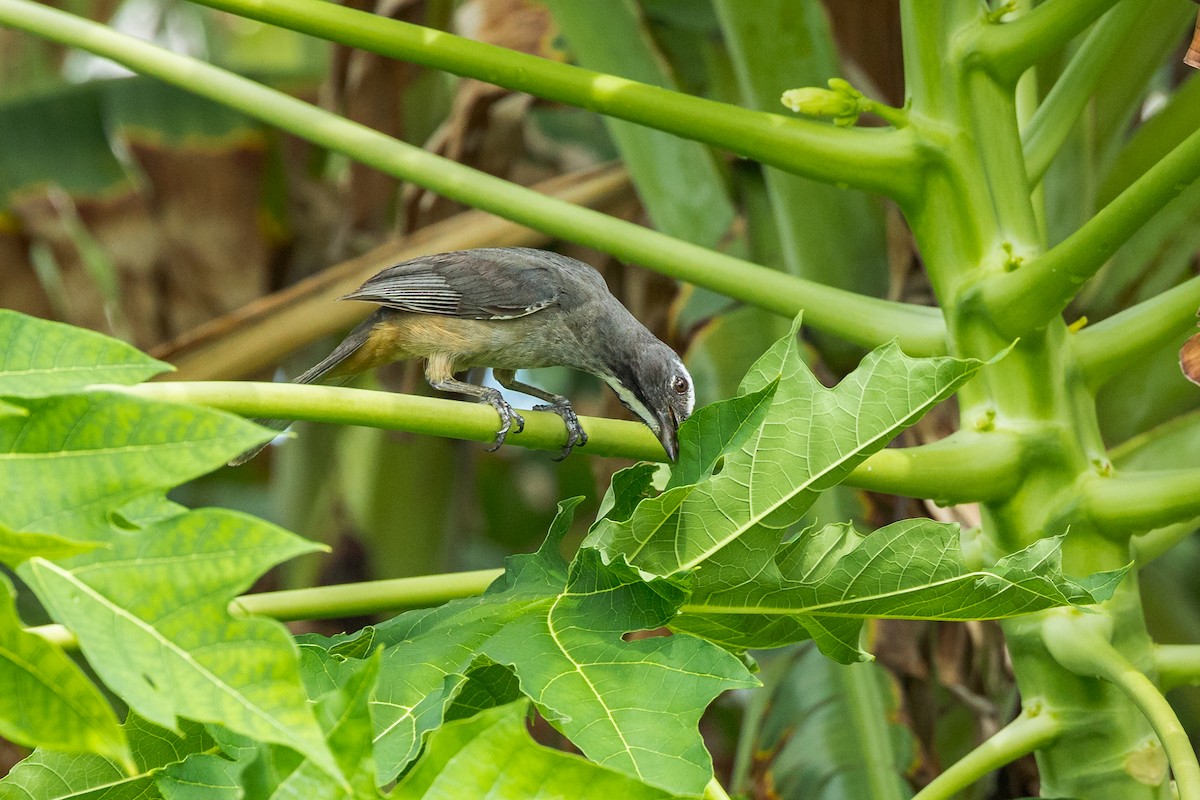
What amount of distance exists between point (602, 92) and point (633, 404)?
1.02m

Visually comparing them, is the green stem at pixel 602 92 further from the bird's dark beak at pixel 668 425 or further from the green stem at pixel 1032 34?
the bird's dark beak at pixel 668 425

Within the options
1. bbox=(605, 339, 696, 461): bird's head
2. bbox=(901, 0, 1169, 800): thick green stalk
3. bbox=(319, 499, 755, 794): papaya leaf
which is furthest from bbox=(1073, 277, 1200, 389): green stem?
bbox=(319, 499, 755, 794): papaya leaf

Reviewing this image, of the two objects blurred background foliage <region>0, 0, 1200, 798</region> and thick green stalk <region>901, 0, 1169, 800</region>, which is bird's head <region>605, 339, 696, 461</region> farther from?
thick green stalk <region>901, 0, 1169, 800</region>

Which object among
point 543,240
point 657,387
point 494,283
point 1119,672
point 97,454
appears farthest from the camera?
point 543,240

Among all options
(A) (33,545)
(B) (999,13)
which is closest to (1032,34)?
(B) (999,13)

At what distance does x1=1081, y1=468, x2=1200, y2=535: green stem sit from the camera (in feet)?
5.04

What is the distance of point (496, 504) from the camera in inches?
213

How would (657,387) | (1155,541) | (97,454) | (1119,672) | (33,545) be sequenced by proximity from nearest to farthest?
(33,545) < (97,454) < (1119,672) < (1155,541) < (657,387)

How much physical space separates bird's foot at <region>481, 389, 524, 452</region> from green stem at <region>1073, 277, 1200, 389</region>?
0.85m

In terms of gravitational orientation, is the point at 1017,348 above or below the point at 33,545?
above

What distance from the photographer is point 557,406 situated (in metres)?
2.48

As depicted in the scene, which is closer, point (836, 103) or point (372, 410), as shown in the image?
point (372, 410)

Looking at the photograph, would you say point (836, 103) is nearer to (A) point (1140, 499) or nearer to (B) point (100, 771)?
(A) point (1140, 499)

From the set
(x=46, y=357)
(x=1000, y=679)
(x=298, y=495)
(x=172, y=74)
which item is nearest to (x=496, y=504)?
(x=298, y=495)
